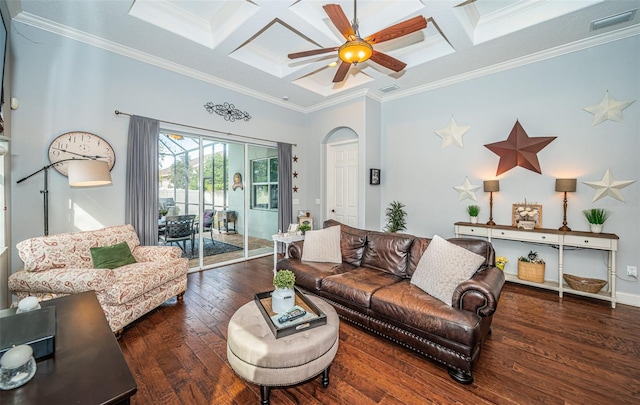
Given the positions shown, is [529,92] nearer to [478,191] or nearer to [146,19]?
[478,191]

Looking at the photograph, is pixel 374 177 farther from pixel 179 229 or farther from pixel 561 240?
pixel 179 229

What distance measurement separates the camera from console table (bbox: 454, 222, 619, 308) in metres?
3.16

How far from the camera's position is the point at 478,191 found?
4379 mm

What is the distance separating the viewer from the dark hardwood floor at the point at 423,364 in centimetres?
184

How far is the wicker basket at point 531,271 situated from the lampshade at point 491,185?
115cm

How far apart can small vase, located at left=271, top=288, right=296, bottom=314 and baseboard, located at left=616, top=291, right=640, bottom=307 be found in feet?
13.8

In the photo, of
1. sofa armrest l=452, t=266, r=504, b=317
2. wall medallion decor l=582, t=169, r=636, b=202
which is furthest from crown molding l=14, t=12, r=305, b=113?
wall medallion decor l=582, t=169, r=636, b=202

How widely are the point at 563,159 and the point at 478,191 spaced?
1129 mm

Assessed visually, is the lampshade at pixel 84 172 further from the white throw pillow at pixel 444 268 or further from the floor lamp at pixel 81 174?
the white throw pillow at pixel 444 268

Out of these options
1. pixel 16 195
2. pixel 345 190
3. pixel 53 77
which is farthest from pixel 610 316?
pixel 53 77

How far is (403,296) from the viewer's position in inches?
94.3

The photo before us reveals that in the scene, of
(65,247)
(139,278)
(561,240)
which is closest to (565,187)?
(561,240)

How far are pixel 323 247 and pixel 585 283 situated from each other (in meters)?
3.44

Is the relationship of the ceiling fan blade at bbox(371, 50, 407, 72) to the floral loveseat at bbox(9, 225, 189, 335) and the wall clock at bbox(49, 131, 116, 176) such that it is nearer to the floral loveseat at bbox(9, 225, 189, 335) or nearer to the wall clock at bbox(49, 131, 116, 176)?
the floral loveseat at bbox(9, 225, 189, 335)
